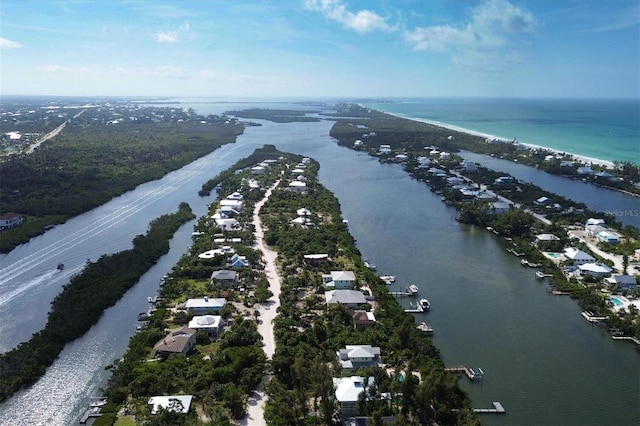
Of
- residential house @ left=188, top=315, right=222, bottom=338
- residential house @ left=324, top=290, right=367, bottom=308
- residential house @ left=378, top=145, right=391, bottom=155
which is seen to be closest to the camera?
residential house @ left=188, top=315, right=222, bottom=338

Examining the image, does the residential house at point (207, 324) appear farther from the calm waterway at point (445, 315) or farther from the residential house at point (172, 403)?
the residential house at point (172, 403)

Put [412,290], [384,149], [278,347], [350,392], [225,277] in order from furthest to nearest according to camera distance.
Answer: [384,149] → [225,277] → [412,290] → [278,347] → [350,392]

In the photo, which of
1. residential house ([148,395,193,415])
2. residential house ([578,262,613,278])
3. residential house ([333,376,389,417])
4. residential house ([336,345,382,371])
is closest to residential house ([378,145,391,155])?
residential house ([578,262,613,278])

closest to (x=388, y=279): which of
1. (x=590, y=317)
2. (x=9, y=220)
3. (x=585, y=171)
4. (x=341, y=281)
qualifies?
(x=341, y=281)

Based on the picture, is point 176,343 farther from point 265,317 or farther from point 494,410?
point 494,410

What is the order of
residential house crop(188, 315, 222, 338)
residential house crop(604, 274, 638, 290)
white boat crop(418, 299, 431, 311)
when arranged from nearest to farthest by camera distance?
residential house crop(188, 315, 222, 338) < white boat crop(418, 299, 431, 311) < residential house crop(604, 274, 638, 290)

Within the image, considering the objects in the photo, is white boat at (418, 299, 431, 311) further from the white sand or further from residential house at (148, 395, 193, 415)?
residential house at (148, 395, 193, 415)

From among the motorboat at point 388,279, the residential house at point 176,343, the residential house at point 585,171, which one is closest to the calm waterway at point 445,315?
the motorboat at point 388,279
